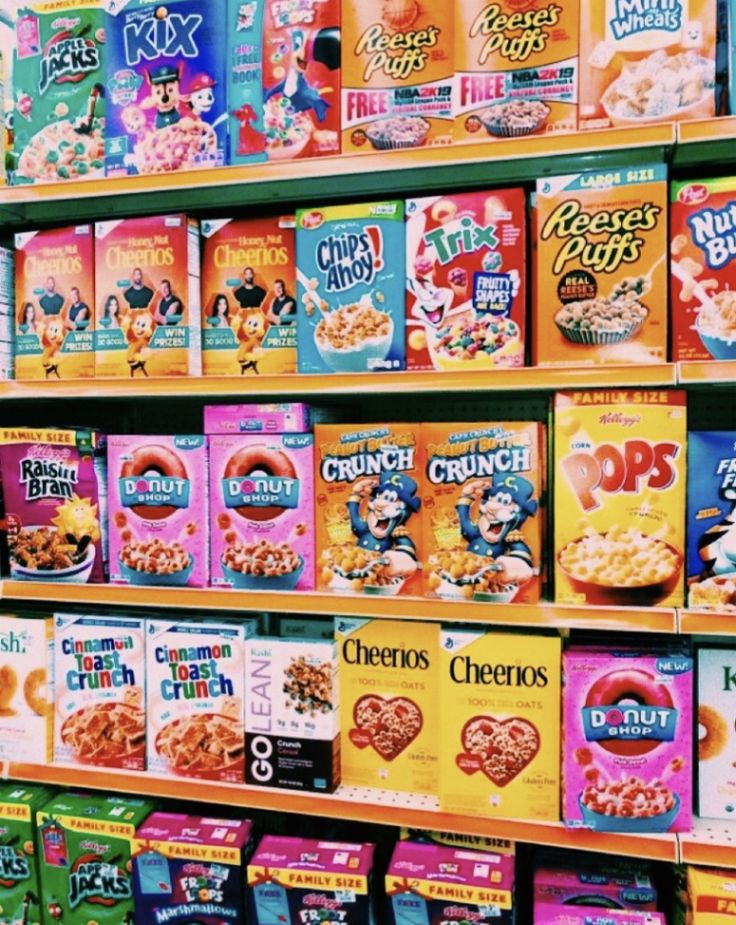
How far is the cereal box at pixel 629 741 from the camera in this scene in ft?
5.22

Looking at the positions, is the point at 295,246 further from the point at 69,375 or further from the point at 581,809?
the point at 581,809

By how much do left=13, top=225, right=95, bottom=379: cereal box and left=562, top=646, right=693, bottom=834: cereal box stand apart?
1.42 m

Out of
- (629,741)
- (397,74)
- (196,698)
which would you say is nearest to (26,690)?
(196,698)

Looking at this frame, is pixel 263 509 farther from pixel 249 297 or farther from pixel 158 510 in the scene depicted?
pixel 249 297

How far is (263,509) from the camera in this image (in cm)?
183

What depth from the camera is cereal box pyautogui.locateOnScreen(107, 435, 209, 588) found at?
1.87 metres

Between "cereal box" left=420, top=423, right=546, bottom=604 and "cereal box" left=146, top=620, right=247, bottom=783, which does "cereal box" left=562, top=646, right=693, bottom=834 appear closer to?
"cereal box" left=420, top=423, right=546, bottom=604

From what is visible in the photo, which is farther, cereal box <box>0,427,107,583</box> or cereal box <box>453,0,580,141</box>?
cereal box <box>0,427,107,583</box>

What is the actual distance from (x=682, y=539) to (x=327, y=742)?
3.00 ft

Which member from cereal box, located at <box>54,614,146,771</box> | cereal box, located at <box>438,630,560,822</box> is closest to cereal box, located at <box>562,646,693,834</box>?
cereal box, located at <box>438,630,560,822</box>

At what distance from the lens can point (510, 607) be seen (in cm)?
165

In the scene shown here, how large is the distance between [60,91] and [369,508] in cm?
133

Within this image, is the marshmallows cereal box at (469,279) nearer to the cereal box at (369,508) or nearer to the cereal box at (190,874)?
the cereal box at (369,508)

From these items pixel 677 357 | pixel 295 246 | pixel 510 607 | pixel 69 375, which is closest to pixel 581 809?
pixel 510 607
